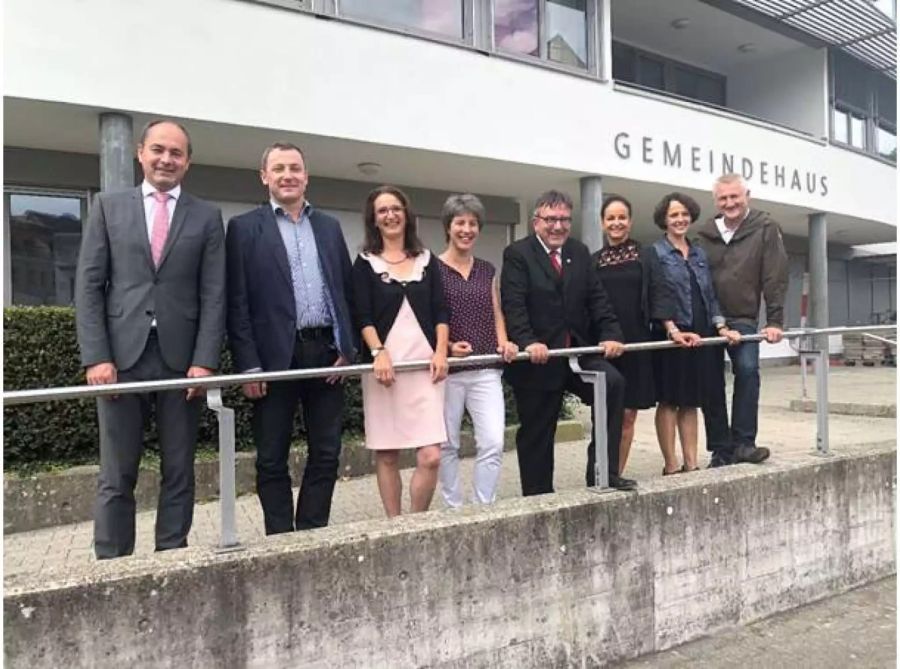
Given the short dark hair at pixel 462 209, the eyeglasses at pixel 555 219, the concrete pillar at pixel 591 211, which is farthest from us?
the concrete pillar at pixel 591 211

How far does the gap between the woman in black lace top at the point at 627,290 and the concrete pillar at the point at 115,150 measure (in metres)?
4.57

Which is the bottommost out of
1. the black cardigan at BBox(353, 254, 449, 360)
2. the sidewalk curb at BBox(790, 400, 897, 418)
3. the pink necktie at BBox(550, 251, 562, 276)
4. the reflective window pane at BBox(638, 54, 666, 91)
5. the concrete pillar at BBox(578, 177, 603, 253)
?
the sidewalk curb at BBox(790, 400, 897, 418)

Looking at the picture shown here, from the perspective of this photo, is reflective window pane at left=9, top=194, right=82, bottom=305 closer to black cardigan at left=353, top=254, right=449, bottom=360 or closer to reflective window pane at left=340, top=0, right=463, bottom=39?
reflective window pane at left=340, top=0, right=463, bottom=39

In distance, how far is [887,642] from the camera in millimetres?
3654

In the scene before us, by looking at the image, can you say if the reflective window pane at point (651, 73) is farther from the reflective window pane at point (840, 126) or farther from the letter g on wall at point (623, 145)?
the letter g on wall at point (623, 145)

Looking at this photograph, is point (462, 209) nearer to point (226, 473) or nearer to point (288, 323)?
point (288, 323)

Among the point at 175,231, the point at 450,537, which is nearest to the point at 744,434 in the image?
the point at 450,537

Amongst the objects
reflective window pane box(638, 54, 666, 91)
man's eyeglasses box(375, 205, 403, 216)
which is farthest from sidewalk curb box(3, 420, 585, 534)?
reflective window pane box(638, 54, 666, 91)

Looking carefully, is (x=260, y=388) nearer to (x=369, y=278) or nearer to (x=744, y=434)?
(x=369, y=278)

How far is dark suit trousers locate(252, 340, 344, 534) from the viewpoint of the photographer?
10.9 ft

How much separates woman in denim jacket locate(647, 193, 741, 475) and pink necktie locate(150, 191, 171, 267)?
2.66 metres

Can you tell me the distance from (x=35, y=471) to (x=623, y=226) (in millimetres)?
4095

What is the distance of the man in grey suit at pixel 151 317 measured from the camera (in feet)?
9.59

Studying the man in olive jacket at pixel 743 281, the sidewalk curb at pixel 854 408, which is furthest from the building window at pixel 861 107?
the man in olive jacket at pixel 743 281
